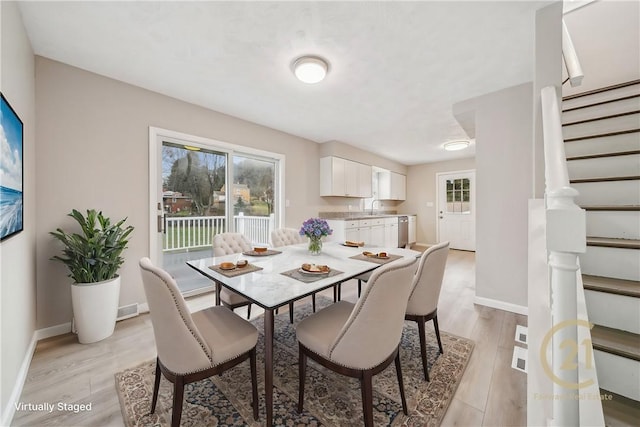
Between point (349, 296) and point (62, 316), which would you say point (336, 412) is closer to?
point (349, 296)

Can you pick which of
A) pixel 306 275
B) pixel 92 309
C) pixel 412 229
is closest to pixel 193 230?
pixel 92 309

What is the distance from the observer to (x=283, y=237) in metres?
2.97

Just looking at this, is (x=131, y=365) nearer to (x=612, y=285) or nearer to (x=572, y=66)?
(x=612, y=285)

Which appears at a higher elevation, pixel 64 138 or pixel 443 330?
pixel 64 138

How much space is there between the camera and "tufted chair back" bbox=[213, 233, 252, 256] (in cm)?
238

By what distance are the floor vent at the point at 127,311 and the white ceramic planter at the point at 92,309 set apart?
360 millimetres

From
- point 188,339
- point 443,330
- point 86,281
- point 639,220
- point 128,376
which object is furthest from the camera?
point 443,330

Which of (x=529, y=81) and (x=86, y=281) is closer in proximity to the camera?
(x=86, y=281)

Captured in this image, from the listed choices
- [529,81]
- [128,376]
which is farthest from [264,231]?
[529,81]

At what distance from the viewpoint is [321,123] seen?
12.4 ft

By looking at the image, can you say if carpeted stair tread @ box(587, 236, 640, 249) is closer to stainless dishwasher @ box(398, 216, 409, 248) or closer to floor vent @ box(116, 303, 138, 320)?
floor vent @ box(116, 303, 138, 320)

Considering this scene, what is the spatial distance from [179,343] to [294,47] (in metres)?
2.17

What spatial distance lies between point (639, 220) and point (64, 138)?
427 centimetres

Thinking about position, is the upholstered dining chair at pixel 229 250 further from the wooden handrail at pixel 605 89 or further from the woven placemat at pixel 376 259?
the wooden handrail at pixel 605 89
